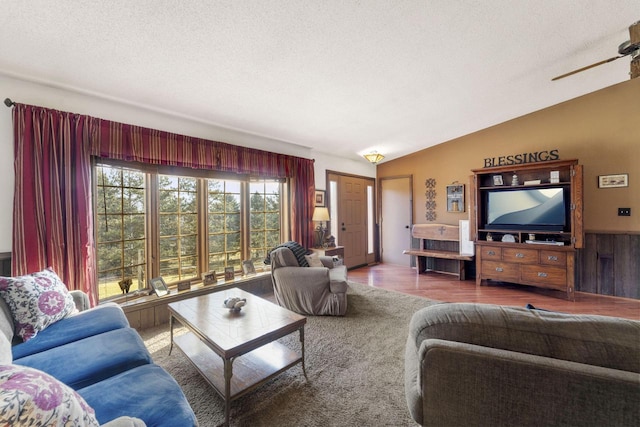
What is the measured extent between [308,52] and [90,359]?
8.37ft

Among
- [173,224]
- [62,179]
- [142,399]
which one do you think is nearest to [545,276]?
[142,399]

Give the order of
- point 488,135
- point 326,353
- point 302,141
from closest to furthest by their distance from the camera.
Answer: point 326,353
point 302,141
point 488,135

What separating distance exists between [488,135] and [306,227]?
3691 millimetres

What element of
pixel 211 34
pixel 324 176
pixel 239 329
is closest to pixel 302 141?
pixel 324 176

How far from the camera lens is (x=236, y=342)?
5.41 ft

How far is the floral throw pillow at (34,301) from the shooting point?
1679mm

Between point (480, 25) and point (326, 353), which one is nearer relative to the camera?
point (480, 25)

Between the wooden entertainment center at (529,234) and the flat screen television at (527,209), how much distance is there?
0.05 ft

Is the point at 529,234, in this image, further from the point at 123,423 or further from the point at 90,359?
the point at 90,359

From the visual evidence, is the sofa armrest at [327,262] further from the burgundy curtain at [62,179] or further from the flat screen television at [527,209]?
the flat screen television at [527,209]

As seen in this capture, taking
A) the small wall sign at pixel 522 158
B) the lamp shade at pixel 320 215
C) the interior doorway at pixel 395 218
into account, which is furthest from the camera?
the interior doorway at pixel 395 218

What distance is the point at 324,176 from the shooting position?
16.8ft

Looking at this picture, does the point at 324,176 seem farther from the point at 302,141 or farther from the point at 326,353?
the point at 326,353

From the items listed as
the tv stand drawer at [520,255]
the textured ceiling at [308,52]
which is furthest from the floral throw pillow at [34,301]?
the tv stand drawer at [520,255]
